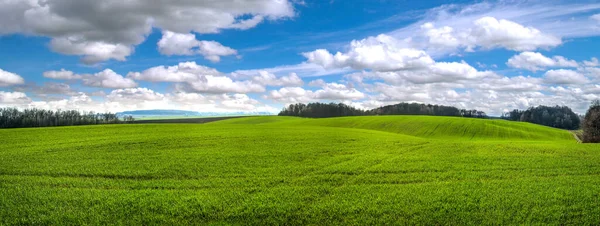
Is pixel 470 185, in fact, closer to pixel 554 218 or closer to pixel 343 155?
pixel 554 218

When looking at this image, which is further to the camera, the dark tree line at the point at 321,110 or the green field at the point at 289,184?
the dark tree line at the point at 321,110

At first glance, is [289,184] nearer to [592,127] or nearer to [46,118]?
[592,127]

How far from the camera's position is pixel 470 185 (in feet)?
47.6

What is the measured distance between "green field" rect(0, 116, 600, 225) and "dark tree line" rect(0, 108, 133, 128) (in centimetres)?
7428

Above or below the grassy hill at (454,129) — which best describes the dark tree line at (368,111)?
above

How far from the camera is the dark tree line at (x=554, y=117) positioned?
117250 mm

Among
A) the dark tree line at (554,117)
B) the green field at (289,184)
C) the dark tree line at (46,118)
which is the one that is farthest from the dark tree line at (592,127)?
the dark tree line at (46,118)

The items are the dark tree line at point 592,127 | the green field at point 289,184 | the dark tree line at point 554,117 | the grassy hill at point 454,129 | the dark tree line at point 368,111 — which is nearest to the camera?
the green field at point 289,184

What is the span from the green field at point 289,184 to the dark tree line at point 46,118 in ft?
244

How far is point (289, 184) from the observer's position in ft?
47.7

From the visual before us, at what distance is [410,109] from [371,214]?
14998cm

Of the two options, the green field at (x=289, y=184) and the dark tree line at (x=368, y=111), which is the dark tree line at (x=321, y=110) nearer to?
the dark tree line at (x=368, y=111)

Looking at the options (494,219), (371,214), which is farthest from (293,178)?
(494,219)

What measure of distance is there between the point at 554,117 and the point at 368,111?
212 ft
